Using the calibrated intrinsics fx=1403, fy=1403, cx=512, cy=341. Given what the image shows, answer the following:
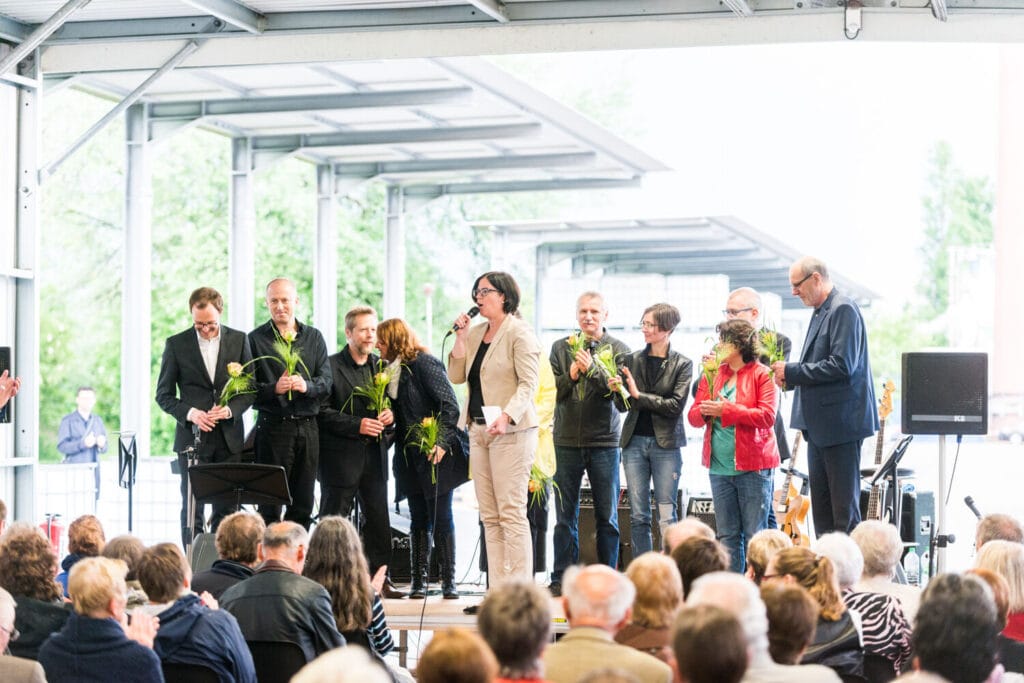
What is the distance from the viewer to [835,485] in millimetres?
7629

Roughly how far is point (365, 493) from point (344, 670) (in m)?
5.69

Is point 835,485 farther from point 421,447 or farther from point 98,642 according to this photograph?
point 98,642

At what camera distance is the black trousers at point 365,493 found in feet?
27.5

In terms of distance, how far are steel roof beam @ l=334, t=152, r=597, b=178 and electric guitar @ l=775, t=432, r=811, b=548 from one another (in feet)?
21.8

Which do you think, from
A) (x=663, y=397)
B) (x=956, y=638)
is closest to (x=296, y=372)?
(x=663, y=397)

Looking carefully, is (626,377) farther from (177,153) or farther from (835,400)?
A: (177,153)

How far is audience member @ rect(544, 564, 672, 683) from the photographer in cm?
381

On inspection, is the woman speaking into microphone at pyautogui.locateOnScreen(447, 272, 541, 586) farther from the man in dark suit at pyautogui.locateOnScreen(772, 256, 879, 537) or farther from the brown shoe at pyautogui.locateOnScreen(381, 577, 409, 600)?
the man in dark suit at pyautogui.locateOnScreen(772, 256, 879, 537)

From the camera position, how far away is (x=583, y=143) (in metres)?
14.3

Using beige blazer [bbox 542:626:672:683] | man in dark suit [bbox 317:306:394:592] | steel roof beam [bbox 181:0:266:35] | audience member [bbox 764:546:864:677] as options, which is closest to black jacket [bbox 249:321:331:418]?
man in dark suit [bbox 317:306:394:592]

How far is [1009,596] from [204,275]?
29080 mm

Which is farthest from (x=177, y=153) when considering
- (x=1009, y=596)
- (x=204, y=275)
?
(x=1009, y=596)

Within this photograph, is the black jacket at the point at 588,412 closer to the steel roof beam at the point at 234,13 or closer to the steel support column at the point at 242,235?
the steel roof beam at the point at 234,13

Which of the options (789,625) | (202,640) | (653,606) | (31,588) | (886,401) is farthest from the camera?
(886,401)
